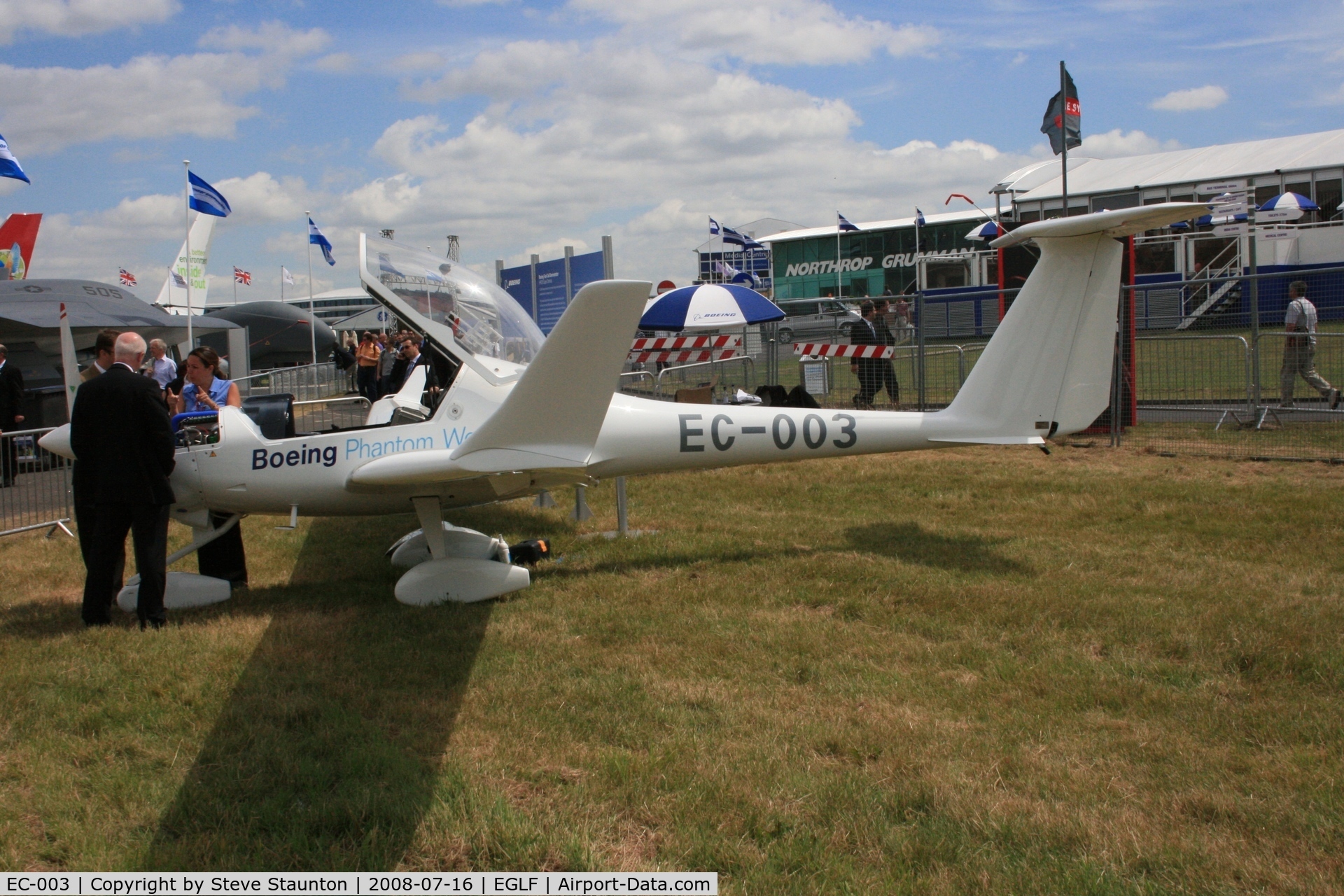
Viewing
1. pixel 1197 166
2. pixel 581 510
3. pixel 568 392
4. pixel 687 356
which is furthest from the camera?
pixel 1197 166

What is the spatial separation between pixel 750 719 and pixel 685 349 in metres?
13.0

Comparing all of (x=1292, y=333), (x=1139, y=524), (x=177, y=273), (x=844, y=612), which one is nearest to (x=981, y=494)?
(x=1139, y=524)

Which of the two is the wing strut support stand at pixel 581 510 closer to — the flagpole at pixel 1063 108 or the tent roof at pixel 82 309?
the flagpole at pixel 1063 108

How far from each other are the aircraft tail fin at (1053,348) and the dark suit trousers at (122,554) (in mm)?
5024

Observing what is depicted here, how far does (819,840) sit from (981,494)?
594cm

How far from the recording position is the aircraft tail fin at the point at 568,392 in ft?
14.5

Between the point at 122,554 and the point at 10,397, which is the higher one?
the point at 10,397

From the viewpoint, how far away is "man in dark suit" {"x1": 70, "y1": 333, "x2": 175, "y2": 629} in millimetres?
5137

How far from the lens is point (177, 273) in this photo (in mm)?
19391

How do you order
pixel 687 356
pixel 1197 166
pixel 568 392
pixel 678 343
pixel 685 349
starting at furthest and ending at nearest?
pixel 1197 166
pixel 678 343
pixel 687 356
pixel 685 349
pixel 568 392

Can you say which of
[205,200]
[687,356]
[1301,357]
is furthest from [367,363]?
[1301,357]

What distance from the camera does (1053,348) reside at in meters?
6.46

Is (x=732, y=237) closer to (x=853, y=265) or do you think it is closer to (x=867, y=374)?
(x=853, y=265)

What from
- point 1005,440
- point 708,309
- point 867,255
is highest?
point 867,255
